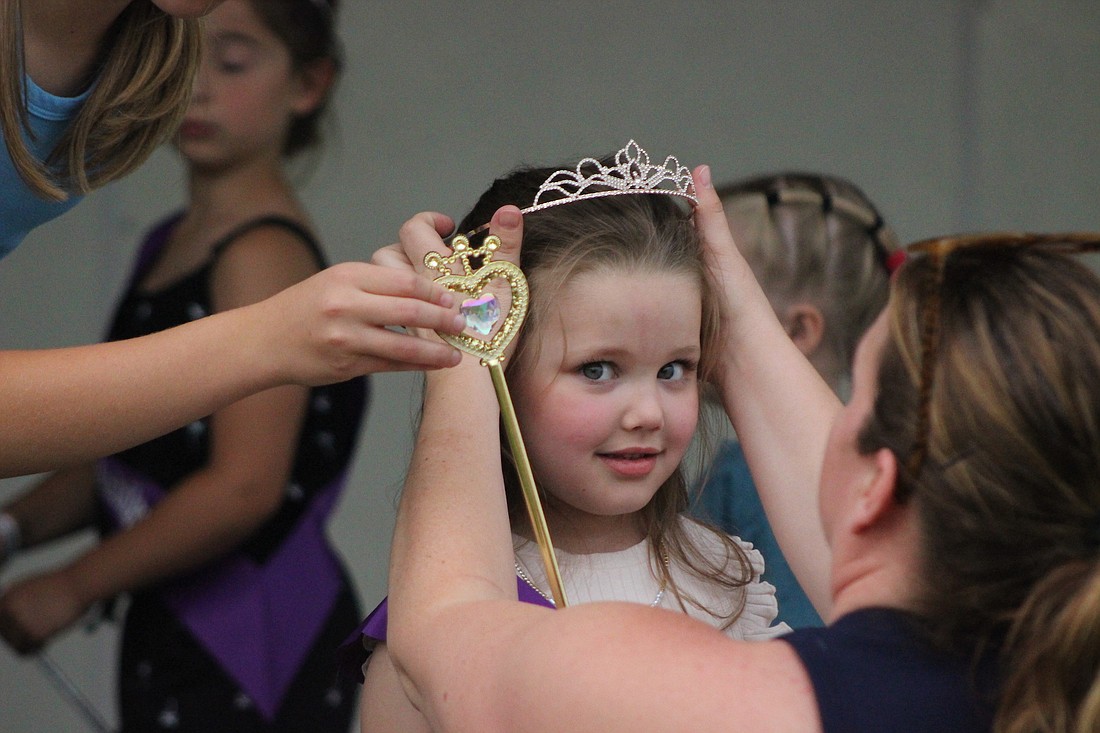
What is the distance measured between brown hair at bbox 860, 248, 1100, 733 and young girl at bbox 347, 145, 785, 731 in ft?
1.40

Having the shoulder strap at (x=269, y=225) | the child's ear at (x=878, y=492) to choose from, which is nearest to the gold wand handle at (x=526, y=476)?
the child's ear at (x=878, y=492)

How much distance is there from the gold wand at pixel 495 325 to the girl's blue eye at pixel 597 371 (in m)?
0.14

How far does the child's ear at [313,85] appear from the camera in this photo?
8.95ft

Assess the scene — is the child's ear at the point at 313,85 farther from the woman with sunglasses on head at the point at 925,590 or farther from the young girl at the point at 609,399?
the woman with sunglasses on head at the point at 925,590

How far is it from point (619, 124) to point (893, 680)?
2.31 meters

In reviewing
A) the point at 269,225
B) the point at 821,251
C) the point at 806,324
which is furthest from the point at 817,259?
the point at 269,225

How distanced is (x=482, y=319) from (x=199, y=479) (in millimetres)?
1149

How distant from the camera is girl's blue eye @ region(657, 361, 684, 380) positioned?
1.51m

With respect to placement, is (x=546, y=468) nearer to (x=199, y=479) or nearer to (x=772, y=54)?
(x=199, y=479)

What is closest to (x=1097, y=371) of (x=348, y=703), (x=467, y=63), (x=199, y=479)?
(x=199, y=479)

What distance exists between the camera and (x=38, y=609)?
2.47 meters

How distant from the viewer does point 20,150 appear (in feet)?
4.75

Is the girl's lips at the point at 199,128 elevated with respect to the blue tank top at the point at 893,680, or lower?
elevated

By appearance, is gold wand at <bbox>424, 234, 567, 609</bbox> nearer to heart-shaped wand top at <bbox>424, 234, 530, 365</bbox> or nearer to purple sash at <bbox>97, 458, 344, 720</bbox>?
heart-shaped wand top at <bbox>424, 234, 530, 365</bbox>
